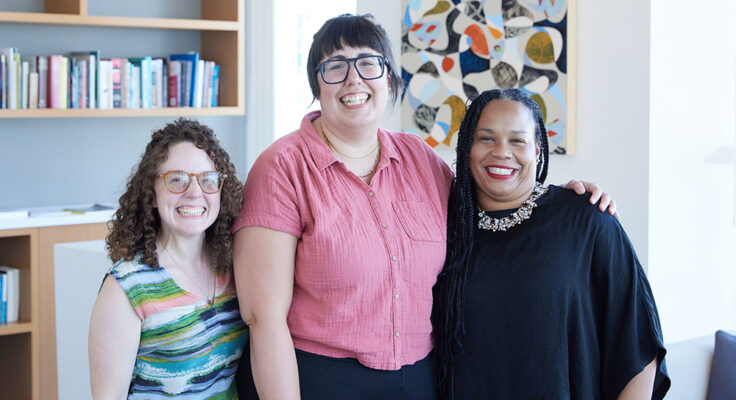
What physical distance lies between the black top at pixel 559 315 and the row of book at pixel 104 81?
8.42 feet

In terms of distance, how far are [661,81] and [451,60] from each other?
103cm

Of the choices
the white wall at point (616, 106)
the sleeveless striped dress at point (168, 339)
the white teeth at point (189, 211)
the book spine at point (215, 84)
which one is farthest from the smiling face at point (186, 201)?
the book spine at point (215, 84)

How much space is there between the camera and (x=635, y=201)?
10.2ft

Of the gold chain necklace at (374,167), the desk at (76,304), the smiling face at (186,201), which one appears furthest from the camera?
the desk at (76,304)

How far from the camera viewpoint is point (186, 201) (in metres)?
1.67

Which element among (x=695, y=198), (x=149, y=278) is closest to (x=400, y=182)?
(x=149, y=278)

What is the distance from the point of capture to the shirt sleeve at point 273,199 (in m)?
1.73

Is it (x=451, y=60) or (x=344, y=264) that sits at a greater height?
(x=451, y=60)

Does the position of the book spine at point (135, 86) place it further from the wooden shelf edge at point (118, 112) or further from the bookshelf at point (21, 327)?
the bookshelf at point (21, 327)

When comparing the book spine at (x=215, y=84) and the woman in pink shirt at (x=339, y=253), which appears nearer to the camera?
the woman in pink shirt at (x=339, y=253)

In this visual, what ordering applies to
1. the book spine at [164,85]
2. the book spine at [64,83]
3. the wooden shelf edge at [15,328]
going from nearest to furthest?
the wooden shelf edge at [15,328]
the book spine at [64,83]
the book spine at [164,85]

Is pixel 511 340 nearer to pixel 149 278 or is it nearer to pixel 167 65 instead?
pixel 149 278

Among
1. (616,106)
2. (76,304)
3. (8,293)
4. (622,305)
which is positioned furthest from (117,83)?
(622,305)

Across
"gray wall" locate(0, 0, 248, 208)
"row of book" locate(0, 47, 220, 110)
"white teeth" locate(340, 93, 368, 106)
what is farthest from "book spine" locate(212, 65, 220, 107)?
"white teeth" locate(340, 93, 368, 106)
